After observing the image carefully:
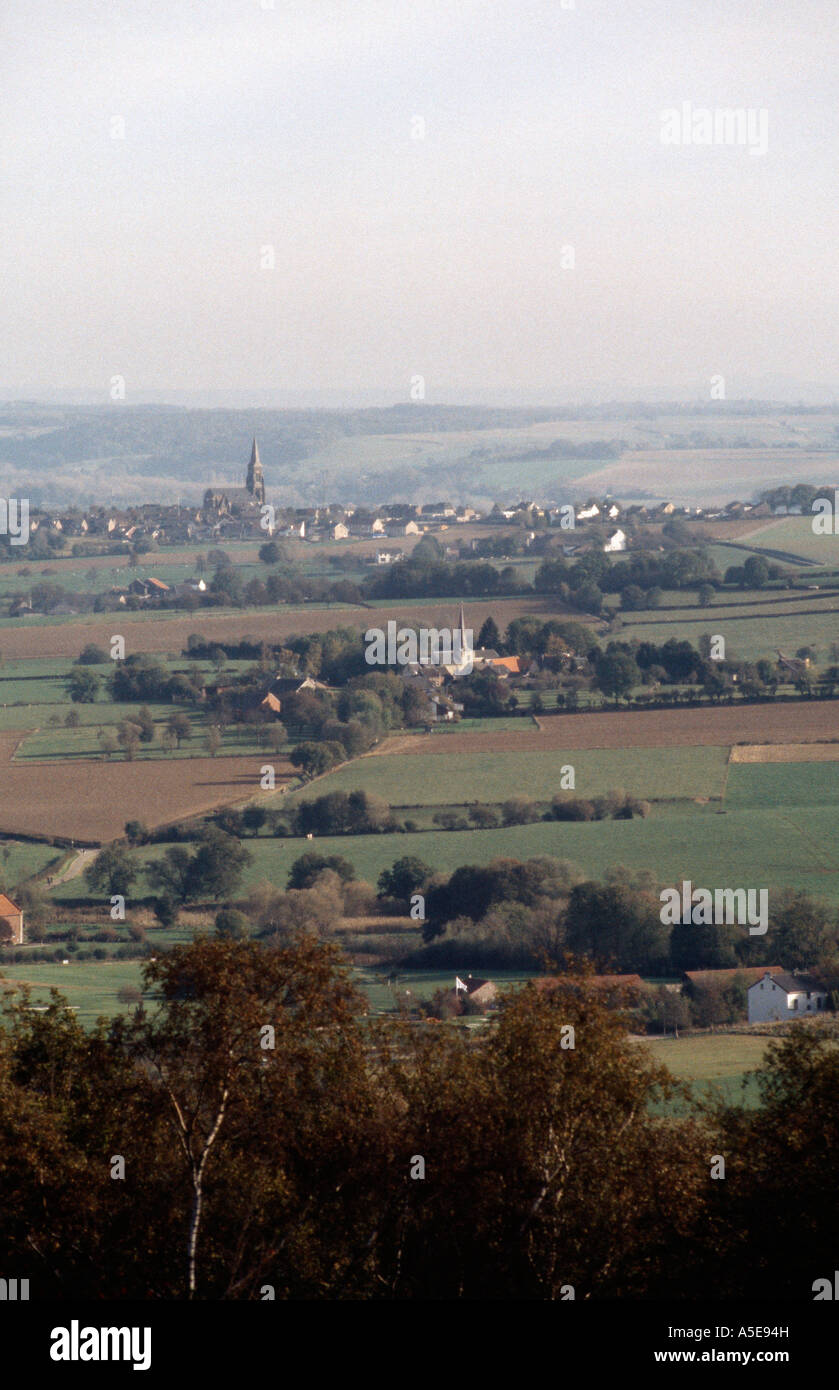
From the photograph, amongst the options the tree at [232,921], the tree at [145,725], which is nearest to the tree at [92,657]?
the tree at [145,725]

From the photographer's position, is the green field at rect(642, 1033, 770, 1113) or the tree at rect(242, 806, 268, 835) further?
the tree at rect(242, 806, 268, 835)

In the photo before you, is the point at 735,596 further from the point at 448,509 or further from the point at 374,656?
the point at 448,509

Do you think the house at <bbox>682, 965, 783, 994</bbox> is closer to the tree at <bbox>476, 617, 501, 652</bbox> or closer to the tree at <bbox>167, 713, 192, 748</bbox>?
the tree at <bbox>167, 713, 192, 748</bbox>

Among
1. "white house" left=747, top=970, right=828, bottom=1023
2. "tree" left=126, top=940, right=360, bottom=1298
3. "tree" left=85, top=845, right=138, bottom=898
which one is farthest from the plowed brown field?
"tree" left=126, top=940, right=360, bottom=1298

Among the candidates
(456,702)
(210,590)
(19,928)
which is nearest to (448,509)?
(210,590)

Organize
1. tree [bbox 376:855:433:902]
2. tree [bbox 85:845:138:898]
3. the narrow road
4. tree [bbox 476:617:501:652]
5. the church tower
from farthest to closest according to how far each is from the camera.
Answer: the church tower, tree [bbox 476:617:501:652], the narrow road, tree [bbox 85:845:138:898], tree [bbox 376:855:433:902]

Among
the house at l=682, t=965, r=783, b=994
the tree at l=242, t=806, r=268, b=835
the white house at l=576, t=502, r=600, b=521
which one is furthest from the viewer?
the white house at l=576, t=502, r=600, b=521

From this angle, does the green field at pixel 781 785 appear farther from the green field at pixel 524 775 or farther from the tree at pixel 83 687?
the tree at pixel 83 687
